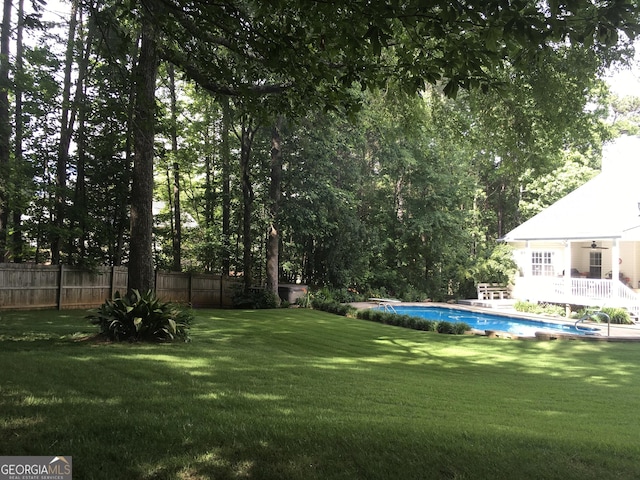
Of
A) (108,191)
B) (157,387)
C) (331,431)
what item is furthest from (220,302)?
(331,431)

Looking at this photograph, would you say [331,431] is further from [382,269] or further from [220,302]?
[382,269]

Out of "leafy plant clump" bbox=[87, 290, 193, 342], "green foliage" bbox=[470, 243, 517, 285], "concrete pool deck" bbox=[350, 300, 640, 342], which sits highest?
"green foliage" bbox=[470, 243, 517, 285]

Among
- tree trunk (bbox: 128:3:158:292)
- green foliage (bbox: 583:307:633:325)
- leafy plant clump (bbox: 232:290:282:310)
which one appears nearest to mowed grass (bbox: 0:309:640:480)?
tree trunk (bbox: 128:3:158:292)

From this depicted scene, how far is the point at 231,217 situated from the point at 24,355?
1683 centimetres

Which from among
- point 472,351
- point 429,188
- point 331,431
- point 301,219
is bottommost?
point 472,351

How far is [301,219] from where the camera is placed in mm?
18922

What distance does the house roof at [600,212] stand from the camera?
17.6 m

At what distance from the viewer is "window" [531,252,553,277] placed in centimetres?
2161

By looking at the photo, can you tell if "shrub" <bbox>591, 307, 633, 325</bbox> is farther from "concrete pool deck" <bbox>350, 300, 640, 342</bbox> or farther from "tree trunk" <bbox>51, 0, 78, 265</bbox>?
"tree trunk" <bbox>51, 0, 78, 265</bbox>

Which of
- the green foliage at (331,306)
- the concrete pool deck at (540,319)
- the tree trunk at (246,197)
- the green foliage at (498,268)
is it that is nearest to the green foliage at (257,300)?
the tree trunk at (246,197)

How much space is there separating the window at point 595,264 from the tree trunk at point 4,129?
24069mm

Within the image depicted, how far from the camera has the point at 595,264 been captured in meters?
21.2

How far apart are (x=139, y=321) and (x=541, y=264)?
20.0 meters

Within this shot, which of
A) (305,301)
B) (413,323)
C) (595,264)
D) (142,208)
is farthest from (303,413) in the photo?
(595,264)
